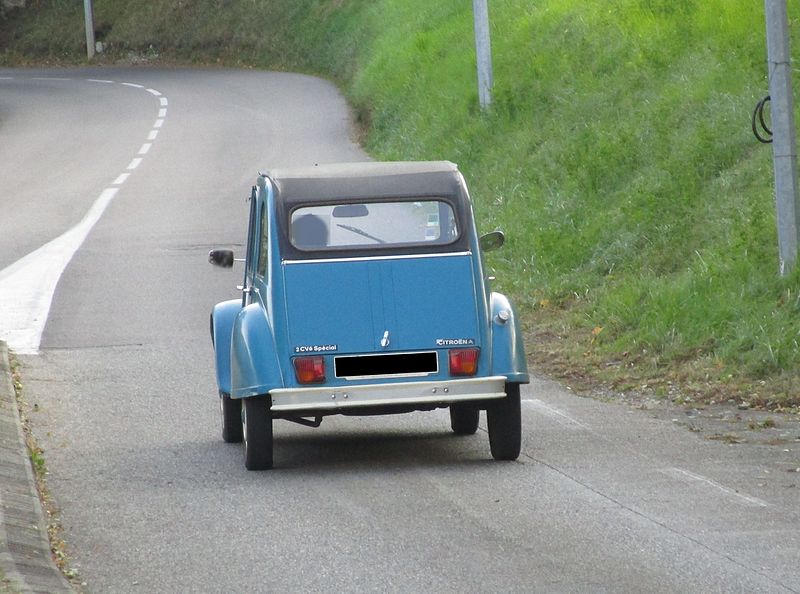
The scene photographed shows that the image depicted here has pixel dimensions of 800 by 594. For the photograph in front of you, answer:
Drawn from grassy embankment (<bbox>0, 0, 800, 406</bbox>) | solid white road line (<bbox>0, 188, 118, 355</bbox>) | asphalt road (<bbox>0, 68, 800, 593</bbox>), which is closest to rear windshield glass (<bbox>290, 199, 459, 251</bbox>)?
asphalt road (<bbox>0, 68, 800, 593</bbox>)

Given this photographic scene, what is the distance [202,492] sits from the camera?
350 inches

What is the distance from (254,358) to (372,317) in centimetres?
75

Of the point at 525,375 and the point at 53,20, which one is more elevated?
the point at 53,20

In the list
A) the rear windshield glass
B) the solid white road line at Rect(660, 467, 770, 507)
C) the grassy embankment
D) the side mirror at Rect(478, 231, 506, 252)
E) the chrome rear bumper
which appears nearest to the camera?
the solid white road line at Rect(660, 467, 770, 507)

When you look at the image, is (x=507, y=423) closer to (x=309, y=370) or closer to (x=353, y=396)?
(x=353, y=396)

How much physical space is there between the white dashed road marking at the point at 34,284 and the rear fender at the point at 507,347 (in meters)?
6.39

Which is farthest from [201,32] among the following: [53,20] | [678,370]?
[678,370]

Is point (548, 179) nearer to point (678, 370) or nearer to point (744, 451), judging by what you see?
point (678, 370)

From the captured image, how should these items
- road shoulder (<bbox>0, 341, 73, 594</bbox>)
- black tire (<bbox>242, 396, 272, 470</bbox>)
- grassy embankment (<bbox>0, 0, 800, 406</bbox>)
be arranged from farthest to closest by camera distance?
grassy embankment (<bbox>0, 0, 800, 406</bbox>) → black tire (<bbox>242, 396, 272, 470</bbox>) → road shoulder (<bbox>0, 341, 73, 594</bbox>)

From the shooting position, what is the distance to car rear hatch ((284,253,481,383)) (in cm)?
934

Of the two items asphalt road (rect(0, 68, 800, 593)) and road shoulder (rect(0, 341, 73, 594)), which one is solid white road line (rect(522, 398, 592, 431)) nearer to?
asphalt road (rect(0, 68, 800, 593))

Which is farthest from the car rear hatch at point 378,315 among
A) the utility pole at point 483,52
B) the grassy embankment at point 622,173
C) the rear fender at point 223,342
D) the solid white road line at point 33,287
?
the utility pole at point 483,52

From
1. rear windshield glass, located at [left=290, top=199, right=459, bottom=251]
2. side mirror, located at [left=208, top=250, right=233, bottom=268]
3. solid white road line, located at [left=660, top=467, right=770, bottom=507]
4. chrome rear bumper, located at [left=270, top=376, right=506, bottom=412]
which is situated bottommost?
solid white road line, located at [left=660, top=467, right=770, bottom=507]

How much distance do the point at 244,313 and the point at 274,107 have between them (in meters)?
27.8
